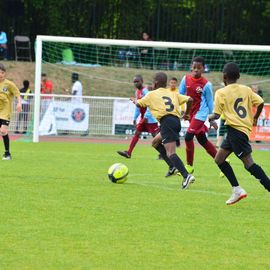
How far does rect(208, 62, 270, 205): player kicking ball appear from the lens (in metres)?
10.7

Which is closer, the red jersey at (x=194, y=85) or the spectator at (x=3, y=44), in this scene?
the red jersey at (x=194, y=85)

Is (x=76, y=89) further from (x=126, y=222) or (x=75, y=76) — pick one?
(x=126, y=222)

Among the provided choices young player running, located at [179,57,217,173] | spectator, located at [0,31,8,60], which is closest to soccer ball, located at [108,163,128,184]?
young player running, located at [179,57,217,173]

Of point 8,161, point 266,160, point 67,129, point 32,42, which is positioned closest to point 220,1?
point 32,42

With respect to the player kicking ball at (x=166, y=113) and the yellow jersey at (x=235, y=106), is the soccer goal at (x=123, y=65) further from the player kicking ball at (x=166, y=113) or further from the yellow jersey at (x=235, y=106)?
the yellow jersey at (x=235, y=106)

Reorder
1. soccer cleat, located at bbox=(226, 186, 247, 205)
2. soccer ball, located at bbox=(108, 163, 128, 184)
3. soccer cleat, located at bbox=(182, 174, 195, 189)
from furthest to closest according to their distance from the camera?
soccer ball, located at bbox=(108, 163, 128, 184) < soccer cleat, located at bbox=(182, 174, 195, 189) < soccer cleat, located at bbox=(226, 186, 247, 205)

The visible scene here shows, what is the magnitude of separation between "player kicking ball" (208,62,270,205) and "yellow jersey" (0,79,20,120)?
22.4ft

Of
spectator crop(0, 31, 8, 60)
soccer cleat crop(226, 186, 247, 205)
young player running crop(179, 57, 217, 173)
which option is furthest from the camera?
spectator crop(0, 31, 8, 60)

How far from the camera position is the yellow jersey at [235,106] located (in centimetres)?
1073

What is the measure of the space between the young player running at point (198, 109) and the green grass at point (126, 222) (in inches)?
20.8

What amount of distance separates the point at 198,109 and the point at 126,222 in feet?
19.7

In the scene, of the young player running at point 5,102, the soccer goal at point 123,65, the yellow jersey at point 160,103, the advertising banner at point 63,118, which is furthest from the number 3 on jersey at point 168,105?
the soccer goal at point 123,65

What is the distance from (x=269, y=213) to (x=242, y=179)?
453 centimetres

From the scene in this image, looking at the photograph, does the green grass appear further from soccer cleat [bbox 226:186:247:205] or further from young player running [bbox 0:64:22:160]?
young player running [bbox 0:64:22:160]
